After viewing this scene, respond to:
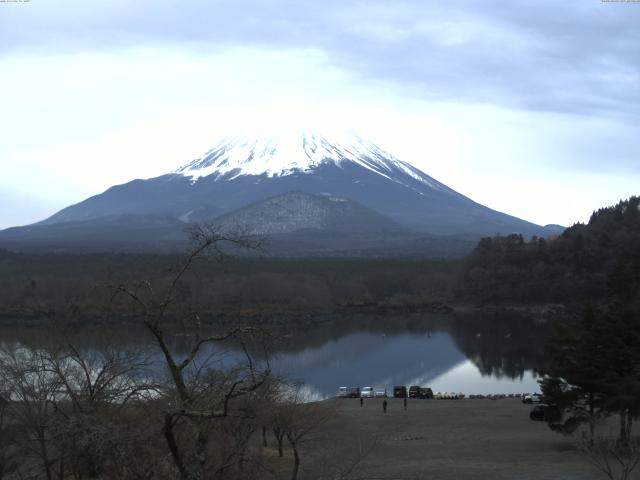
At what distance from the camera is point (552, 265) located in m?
59.4

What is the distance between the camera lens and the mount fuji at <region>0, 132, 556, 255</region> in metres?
143

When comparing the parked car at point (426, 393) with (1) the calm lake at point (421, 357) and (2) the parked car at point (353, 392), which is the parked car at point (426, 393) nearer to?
(2) the parked car at point (353, 392)

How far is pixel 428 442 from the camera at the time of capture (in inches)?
682

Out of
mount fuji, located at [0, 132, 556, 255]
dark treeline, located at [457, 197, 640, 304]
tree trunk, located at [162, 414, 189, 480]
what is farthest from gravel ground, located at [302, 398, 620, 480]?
mount fuji, located at [0, 132, 556, 255]

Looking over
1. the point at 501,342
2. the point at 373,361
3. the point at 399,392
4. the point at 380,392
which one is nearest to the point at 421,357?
the point at 373,361

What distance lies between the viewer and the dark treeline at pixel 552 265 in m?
56.6

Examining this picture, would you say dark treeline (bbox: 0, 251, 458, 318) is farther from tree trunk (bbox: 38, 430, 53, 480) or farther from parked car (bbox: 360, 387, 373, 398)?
tree trunk (bbox: 38, 430, 53, 480)

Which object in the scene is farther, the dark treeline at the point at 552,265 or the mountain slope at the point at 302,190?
the mountain slope at the point at 302,190

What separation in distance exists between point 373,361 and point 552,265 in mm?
28703

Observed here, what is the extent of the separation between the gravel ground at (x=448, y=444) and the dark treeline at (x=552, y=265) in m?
35.0

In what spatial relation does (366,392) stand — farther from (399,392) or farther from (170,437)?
(170,437)

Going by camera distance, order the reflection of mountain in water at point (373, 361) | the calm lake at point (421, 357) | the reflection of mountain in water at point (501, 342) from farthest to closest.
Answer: the reflection of mountain in water at point (501, 342) < the reflection of mountain in water at point (373, 361) < the calm lake at point (421, 357)

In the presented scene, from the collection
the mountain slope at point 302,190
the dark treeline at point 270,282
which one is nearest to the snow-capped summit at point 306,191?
the mountain slope at point 302,190

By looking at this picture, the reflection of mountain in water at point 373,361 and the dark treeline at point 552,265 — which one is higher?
the dark treeline at point 552,265
